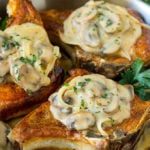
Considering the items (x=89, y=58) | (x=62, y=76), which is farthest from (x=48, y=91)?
(x=89, y=58)

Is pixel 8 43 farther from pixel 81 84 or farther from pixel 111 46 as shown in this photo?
pixel 111 46

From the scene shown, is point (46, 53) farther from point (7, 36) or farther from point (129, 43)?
point (129, 43)

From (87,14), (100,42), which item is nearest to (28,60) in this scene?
(100,42)

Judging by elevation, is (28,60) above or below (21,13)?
below

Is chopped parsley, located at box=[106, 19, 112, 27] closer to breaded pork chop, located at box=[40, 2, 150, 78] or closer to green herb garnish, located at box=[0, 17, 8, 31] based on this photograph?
breaded pork chop, located at box=[40, 2, 150, 78]

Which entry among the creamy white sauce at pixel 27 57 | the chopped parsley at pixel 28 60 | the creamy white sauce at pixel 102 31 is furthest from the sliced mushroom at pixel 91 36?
the chopped parsley at pixel 28 60

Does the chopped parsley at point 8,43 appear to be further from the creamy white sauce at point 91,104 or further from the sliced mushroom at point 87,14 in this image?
the sliced mushroom at point 87,14
